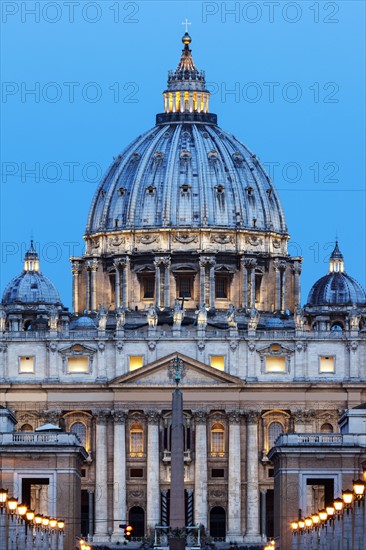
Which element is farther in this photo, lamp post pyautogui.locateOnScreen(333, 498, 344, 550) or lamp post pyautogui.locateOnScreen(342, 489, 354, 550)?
lamp post pyautogui.locateOnScreen(333, 498, 344, 550)

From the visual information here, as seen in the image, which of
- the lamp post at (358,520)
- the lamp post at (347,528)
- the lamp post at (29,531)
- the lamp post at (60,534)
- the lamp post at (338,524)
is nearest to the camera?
the lamp post at (358,520)

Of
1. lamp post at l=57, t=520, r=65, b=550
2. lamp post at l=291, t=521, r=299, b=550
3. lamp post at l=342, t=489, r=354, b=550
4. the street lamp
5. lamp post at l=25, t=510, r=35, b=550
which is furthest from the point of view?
lamp post at l=57, t=520, r=65, b=550

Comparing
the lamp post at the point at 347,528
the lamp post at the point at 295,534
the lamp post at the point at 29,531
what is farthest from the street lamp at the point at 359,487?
the lamp post at the point at 295,534

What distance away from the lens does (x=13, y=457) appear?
198 m

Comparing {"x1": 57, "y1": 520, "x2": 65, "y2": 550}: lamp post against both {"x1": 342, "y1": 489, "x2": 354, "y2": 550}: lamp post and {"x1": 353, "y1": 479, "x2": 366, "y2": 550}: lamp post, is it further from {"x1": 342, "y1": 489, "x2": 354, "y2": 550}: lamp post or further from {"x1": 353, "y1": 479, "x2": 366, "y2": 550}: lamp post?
{"x1": 353, "y1": 479, "x2": 366, "y2": 550}: lamp post

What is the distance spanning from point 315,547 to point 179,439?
28306mm

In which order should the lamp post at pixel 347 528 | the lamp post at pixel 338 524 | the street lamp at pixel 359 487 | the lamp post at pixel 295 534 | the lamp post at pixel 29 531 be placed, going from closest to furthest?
the street lamp at pixel 359 487, the lamp post at pixel 347 528, the lamp post at pixel 338 524, the lamp post at pixel 29 531, the lamp post at pixel 295 534

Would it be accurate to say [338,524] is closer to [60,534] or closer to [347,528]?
[347,528]

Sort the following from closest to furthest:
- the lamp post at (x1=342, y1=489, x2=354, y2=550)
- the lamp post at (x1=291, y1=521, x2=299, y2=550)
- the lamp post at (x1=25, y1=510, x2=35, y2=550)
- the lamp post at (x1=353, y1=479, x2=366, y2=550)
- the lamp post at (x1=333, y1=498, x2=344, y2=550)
Answer: the lamp post at (x1=353, y1=479, x2=366, y2=550) < the lamp post at (x1=342, y1=489, x2=354, y2=550) < the lamp post at (x1=333, y1=498, x2=344, y2=550) < the lamp post at (x1=25, y1=510, x2=35, y2=550) < the lamp post at (x1=291, y1=521, x2=299, y2=550)

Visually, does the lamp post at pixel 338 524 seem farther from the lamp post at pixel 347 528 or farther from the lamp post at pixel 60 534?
the lamp post at pixel 60 534

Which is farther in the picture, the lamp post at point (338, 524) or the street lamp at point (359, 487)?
the lamp post at point (338, 524)

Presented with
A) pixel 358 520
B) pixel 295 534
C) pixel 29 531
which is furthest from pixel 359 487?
pixel 295 534

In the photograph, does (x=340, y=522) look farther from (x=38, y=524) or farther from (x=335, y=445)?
(x=335, y=445)

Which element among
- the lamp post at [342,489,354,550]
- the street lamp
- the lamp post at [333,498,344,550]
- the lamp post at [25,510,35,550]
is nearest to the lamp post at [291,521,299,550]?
the lamp post at [25,510,35,550]
